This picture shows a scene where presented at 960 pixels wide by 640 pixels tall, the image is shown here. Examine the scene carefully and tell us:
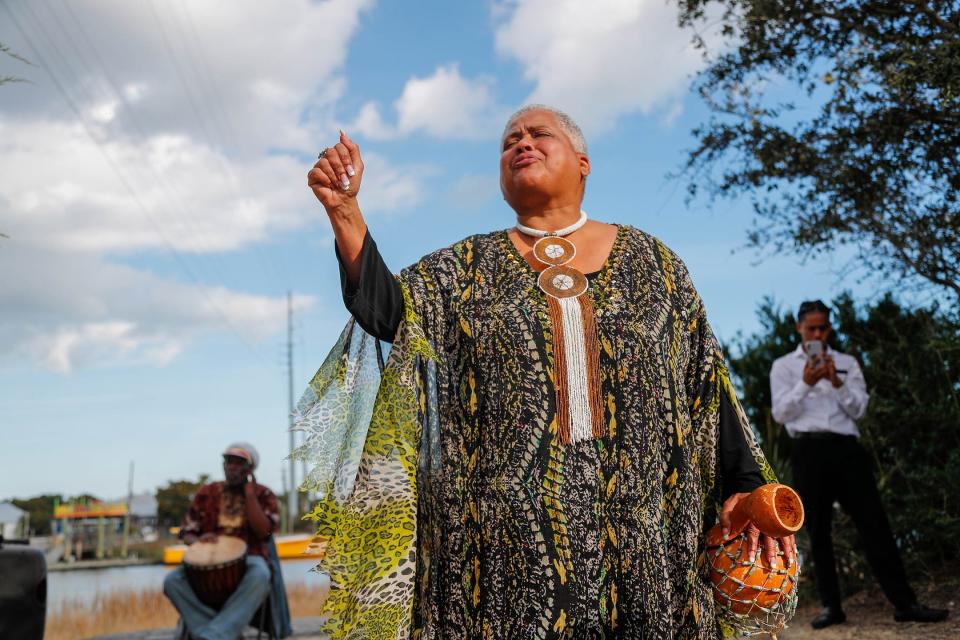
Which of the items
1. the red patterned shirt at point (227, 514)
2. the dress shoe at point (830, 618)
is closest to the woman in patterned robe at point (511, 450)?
the dress shoe at point (830, 618)

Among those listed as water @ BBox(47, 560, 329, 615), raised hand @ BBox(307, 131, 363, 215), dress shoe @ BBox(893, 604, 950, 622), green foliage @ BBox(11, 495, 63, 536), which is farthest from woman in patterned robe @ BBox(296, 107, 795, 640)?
green foliage @ BBox(11, 495, 63, 536)

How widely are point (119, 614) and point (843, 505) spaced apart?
8.99 m

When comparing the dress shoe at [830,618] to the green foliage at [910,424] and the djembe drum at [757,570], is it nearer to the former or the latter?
the green foliage at [910,424]

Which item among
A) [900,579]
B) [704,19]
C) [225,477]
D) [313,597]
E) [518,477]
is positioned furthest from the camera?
[313,597]

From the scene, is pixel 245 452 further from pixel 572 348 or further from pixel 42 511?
pixel 42 511

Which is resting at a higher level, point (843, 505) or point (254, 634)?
point (843, 505)

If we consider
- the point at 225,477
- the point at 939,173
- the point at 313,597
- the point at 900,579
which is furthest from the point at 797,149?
the point at 313,597

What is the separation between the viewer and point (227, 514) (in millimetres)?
7113

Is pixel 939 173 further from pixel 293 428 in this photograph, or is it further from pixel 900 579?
pixel 293 428

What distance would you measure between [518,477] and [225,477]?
550 cm

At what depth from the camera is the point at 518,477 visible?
7.63 ft

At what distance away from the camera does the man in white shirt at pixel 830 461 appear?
6461mm

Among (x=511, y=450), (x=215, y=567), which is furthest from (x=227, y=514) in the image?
(x=511, y=450)

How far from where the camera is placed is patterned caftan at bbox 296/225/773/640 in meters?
2.29
